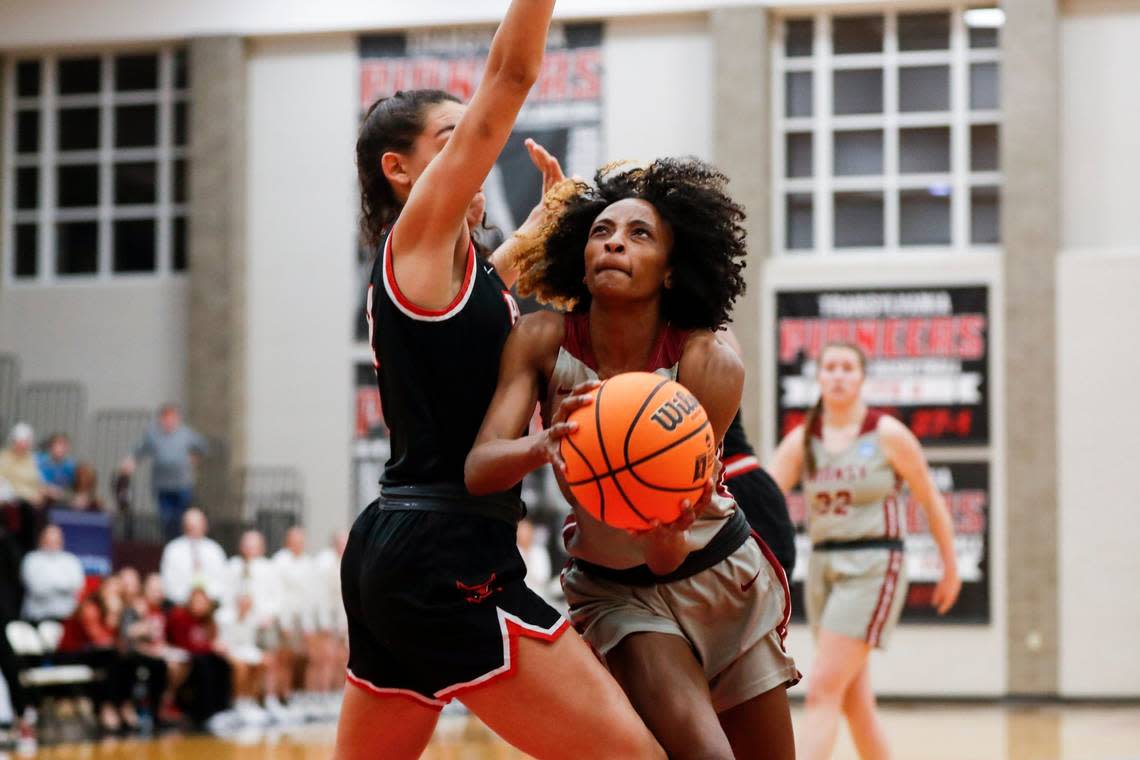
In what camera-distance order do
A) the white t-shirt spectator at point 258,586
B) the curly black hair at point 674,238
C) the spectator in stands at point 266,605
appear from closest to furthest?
the curly black hair at point 674,238 < the spectator in stands at point 266,605 < the white t-shirt spectator at point 258,586

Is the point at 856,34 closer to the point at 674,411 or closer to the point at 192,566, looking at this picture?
the point at 192,566

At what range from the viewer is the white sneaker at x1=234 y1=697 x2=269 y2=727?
42.0 ft

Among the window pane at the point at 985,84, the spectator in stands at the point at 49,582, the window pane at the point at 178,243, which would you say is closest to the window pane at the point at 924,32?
the window pane at the point at 985,84

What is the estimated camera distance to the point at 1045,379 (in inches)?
651

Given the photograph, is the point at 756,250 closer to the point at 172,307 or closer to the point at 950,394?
the point at 950,394

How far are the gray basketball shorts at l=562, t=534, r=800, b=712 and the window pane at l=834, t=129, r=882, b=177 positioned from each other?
1424cm

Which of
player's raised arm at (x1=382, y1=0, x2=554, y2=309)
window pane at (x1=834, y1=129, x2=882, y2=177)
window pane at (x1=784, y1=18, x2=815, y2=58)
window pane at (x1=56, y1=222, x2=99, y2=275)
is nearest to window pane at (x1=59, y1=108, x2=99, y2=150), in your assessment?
window pane at (x1=56, y1=222, x2=99, y2=275)

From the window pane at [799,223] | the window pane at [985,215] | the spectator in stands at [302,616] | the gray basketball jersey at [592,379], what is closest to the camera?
the gray basketball jersey at [592,379]

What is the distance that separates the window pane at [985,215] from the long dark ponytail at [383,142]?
46.2 feet

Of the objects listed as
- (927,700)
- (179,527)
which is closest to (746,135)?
(927,700)

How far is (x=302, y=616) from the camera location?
14367mm

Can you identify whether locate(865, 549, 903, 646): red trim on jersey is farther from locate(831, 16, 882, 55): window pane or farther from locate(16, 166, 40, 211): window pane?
locate(16, 166, 40, 211): window pane

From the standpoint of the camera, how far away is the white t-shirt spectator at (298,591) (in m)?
14.3

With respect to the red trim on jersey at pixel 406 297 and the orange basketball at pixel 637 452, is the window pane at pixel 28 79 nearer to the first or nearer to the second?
the red trim on jersey at pixel 406 297
